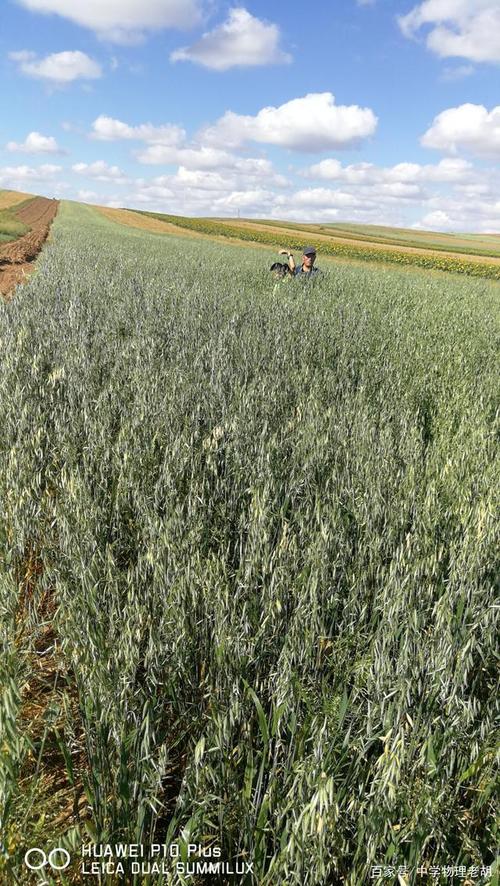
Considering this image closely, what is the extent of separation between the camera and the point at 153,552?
1905 mm

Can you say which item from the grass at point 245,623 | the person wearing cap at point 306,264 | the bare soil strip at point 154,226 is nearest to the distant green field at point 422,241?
the bare soil strip at point 154,226

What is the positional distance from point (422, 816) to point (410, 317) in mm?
8451

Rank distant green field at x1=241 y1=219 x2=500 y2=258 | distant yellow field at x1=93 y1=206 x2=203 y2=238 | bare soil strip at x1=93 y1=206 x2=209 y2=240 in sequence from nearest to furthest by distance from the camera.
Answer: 1. bare soil strip at x1=93 y1=206 x2=209 y2=240
2. distant yellow field at x1=93 y1=206 x2=203 y2=238
3. distant green field at x1=241 y1=219 x2=500 y2=258

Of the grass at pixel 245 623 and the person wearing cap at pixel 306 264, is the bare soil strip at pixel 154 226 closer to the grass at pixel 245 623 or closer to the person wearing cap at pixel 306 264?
the person wearing cap at pixel 306 264

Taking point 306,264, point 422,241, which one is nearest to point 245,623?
point 306,264

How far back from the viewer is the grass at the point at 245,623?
46.6 inches

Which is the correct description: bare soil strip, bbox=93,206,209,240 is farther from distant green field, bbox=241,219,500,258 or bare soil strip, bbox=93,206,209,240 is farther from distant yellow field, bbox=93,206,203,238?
distant green field, bbox=241,219,500,258

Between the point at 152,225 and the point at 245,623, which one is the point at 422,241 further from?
the point at 245,623

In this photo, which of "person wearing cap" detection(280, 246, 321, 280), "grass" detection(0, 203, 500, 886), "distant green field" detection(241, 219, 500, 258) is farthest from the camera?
"distant green field" detection(241, 219, 500, 258)

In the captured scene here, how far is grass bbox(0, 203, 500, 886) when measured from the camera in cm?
118

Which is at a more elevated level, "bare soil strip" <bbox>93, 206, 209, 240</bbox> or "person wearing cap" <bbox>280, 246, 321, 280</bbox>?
"bare soil strip" <bbox>93, 206, 209, 240</bbox>

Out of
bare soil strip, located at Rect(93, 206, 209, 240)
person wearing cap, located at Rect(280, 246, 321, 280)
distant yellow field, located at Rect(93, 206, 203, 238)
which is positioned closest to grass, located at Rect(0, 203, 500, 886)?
person wearing cap, located at Rect(280, 246, 321, 280)

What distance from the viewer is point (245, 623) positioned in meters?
1.57

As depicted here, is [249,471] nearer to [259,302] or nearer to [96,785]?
[96,785]
